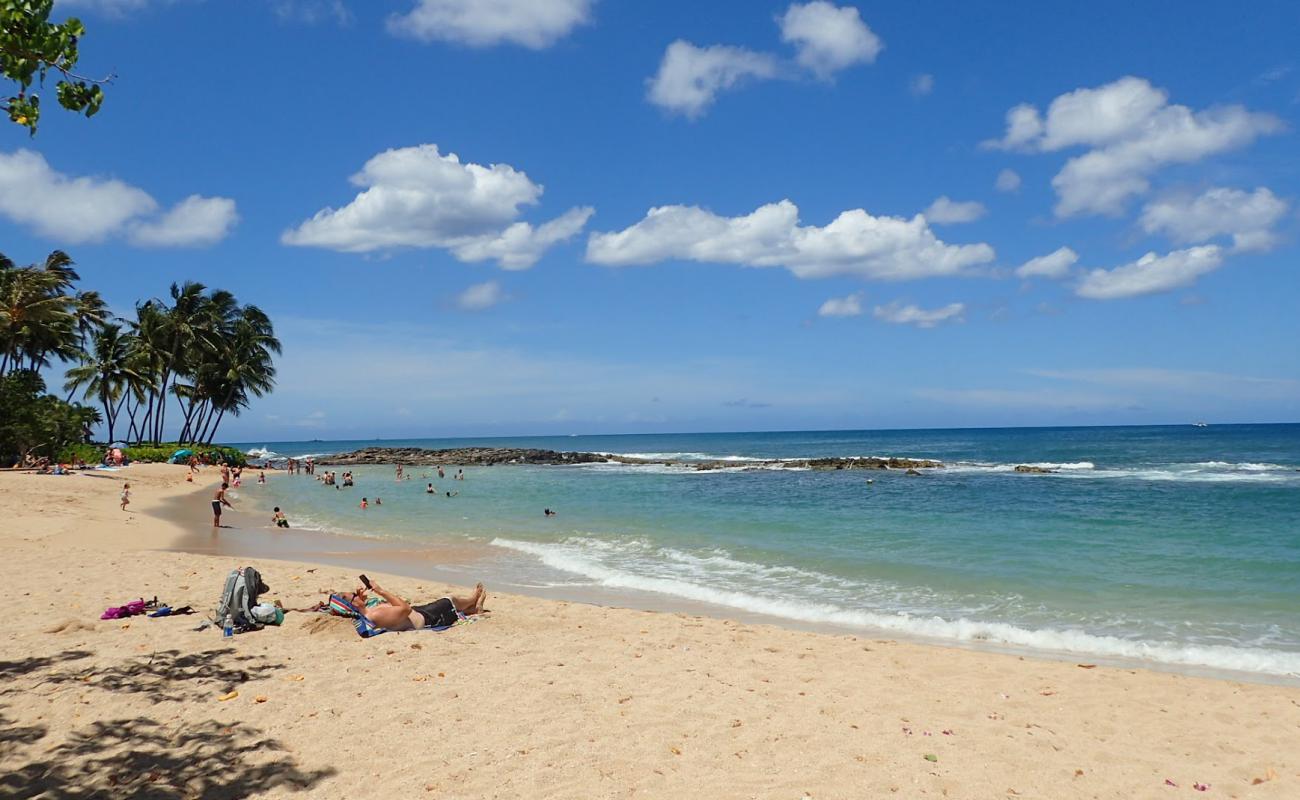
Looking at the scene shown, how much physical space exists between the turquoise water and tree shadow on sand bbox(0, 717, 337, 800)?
324 inches

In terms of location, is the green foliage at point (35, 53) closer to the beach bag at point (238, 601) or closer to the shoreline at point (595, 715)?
the shoreline at point (595, 715)

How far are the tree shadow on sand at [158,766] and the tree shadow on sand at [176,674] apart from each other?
2.70ft

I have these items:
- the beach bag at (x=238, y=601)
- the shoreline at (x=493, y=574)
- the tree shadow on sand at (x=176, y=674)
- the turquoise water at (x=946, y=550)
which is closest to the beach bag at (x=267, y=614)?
the beach bag at (x=238, y=601)

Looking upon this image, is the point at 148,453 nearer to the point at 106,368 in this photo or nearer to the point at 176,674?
the point at 106,368

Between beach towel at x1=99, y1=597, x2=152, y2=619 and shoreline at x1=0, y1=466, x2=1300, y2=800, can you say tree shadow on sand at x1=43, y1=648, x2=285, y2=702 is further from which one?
beach towel at x1=99, y1=597, x2=152, y2=619

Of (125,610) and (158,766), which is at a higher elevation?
(125,610)

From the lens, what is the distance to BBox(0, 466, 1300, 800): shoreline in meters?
5.39

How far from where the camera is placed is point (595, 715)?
21.7ft

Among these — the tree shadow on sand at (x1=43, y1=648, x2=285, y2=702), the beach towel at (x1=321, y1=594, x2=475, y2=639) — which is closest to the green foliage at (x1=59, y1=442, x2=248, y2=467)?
the beach towel at (x1=321, y1=594, x2=475, y2=639)

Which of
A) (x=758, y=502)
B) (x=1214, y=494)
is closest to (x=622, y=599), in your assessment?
(x=758, y=502)

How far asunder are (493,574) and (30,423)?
3130 centimetres

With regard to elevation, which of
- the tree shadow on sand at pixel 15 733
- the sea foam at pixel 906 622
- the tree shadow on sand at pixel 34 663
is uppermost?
the tree shadow on sand at pixel 34 663

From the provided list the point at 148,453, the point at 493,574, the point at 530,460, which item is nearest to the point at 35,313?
the point at 148,453

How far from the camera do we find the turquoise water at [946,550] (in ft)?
36.7
